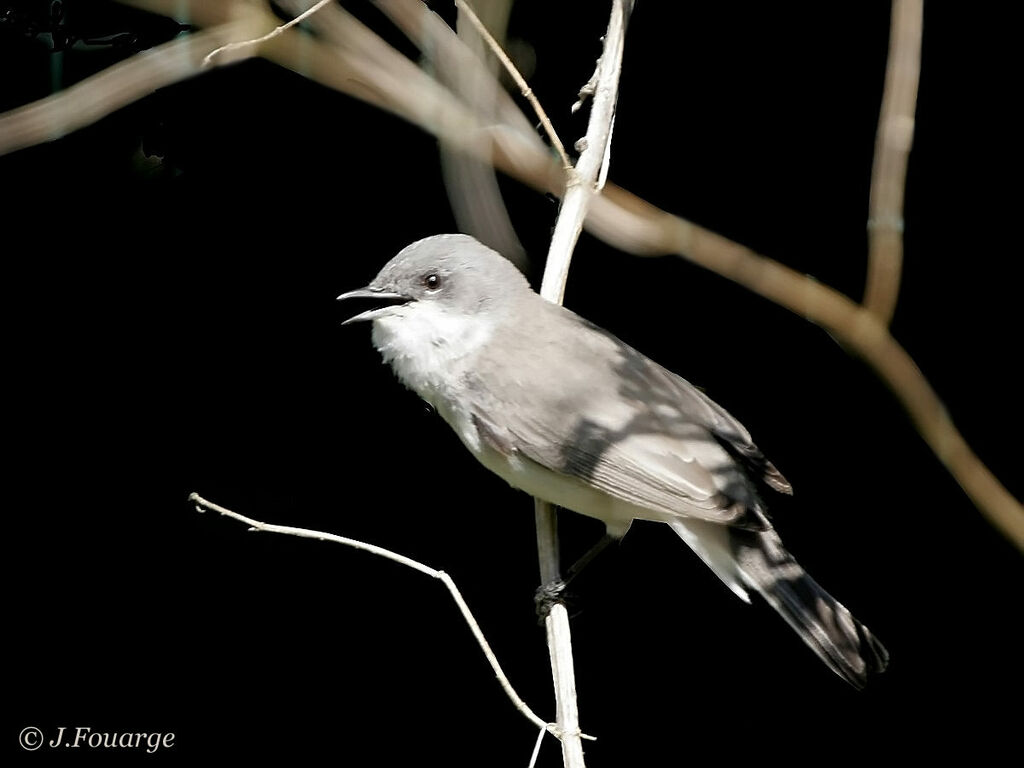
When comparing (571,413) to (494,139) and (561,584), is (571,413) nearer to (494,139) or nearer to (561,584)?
(561,584)

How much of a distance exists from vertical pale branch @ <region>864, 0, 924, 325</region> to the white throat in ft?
6.57

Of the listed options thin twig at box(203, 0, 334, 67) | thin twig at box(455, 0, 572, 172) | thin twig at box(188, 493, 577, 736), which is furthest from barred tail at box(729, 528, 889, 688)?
thin twig at box(203, 0, 334, 67)

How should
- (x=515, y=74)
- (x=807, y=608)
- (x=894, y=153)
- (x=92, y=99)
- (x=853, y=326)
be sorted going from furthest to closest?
(x=807, y=608)
(x=515, y=74)
(x=92, y=99)
(x=894, y=153)
(x=853, y=326)

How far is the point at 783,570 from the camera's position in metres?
2.98

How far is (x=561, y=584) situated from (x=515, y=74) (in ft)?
4.69

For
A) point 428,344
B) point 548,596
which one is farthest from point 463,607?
point 428,344

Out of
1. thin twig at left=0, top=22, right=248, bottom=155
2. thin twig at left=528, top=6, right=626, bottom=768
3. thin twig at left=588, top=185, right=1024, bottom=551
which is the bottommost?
thin twig at left=588, top=185, right=1024, bottom=551

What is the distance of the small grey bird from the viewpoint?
9.73ft

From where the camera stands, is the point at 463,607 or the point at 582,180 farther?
the point at 582,180

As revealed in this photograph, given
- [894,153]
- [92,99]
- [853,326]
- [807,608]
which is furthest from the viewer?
[807,608]

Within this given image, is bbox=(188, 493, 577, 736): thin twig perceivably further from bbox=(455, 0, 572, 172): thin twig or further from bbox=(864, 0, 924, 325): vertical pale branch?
bbox=(864, 0, 924, 325): vertical pale branch

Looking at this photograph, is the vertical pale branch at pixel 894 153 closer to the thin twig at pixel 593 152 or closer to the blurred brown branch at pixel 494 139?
the blurred brown branch at pixel 494 139

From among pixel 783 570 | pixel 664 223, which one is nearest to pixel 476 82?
pixel 664 223

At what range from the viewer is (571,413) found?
9.89ft
